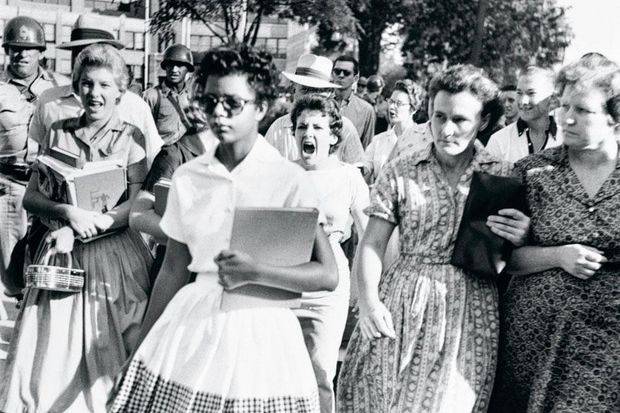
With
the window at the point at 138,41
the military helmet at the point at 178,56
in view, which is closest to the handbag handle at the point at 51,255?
the military helmet at the point at 178,56

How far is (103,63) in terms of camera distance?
5414mm

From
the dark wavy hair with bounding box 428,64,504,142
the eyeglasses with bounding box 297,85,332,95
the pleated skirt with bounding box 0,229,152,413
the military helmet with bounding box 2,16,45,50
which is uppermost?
the military helmet with bounding box 2,16,45,50

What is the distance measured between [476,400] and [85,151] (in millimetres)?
2509

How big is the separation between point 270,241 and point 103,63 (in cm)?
231

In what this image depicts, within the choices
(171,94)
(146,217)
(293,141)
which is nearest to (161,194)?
(146,217)

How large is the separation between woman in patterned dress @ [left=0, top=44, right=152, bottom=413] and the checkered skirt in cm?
196

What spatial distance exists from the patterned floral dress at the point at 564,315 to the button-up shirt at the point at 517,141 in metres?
3.05

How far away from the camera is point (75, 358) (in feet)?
18.1

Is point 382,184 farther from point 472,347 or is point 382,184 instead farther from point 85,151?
point 85,151

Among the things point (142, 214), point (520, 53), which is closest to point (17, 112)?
point (142, 214)

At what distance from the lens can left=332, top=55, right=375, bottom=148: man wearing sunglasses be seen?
10.5m

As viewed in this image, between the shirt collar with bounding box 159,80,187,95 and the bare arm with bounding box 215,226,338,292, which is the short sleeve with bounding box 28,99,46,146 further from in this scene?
the shirt collar with bounding box 159,80,187,95

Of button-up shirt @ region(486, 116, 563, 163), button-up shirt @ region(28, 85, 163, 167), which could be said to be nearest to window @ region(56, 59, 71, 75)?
button-up shirt @ region(486, 116, 563, 163)

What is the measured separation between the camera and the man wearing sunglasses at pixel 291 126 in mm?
7691
